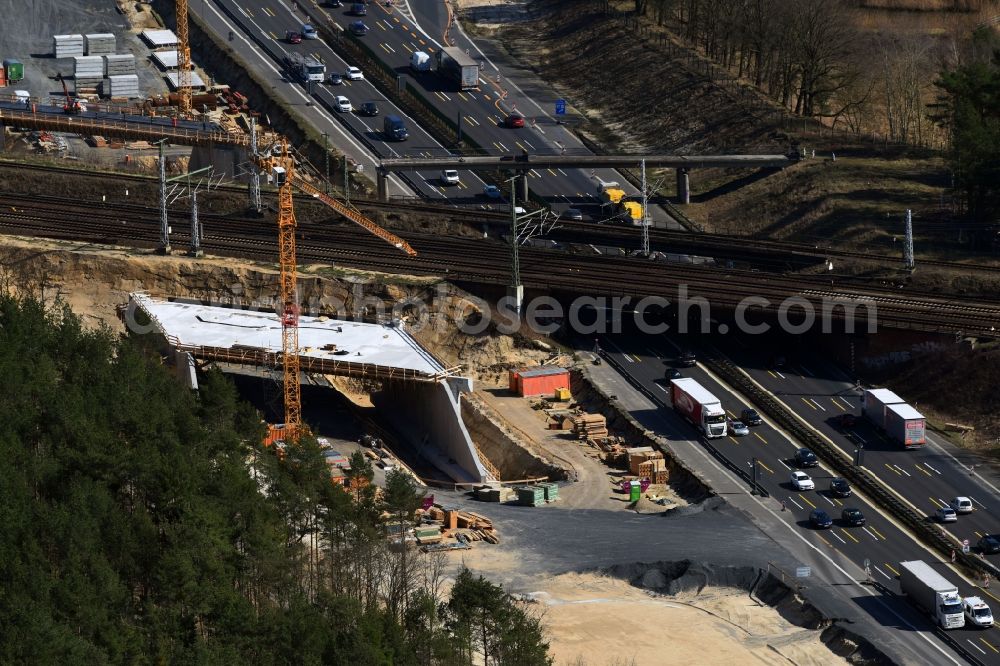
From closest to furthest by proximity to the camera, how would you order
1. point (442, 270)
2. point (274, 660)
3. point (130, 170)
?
point (274, 660) < point (442, 270) < point (130, 170)

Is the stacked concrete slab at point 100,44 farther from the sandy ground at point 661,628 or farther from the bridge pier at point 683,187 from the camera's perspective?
the sandy ground at point 661,628

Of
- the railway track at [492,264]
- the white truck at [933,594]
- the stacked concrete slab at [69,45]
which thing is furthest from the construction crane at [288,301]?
the stacked concrete slab at [69,45]

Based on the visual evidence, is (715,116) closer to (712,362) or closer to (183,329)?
(712,362)

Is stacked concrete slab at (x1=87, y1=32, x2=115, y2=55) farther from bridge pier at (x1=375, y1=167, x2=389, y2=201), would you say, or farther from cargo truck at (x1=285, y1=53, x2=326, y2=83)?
bridge pier at (x1=375, y1=167, x2=389, y2=201)

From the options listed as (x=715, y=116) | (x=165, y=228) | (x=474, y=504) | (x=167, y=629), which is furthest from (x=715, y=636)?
(x=715, y=116)

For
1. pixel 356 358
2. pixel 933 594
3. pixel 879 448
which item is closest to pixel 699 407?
pixel 879 448

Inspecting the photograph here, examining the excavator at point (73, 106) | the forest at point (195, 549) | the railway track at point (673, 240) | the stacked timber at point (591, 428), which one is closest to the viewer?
the forest at point (195, 549)
